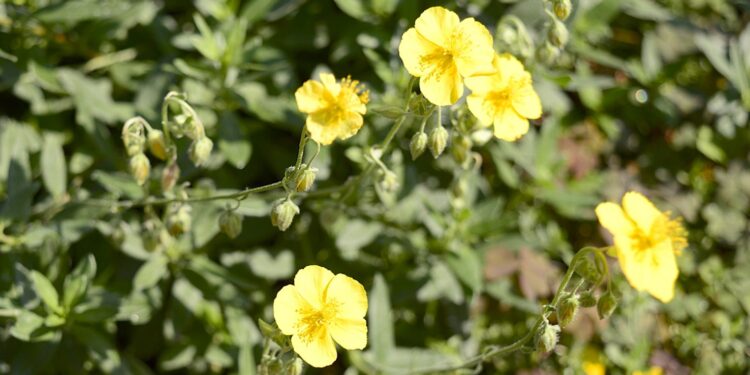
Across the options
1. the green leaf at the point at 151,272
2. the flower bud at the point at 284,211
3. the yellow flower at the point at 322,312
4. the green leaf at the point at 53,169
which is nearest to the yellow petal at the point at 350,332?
the yellow flower at the point at 322,312

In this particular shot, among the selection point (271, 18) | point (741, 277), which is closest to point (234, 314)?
point (271, 18)

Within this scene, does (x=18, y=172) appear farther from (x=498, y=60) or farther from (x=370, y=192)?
(x=498, y=60)

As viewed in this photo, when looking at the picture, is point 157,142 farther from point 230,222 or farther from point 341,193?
point 341,193

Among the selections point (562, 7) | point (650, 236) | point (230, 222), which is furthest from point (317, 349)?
point (562, 7)

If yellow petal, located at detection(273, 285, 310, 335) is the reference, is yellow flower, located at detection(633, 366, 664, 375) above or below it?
below

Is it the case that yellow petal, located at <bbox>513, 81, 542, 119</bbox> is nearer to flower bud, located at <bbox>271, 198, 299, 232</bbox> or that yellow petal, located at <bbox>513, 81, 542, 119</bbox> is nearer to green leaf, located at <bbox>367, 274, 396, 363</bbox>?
flower bud, located at <bbox>271, 198, 299, 232</bbox>

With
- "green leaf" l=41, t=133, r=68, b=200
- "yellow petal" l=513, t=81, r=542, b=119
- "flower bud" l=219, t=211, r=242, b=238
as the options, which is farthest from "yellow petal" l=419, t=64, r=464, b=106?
"green leaf" l=41, t=133, r=68, b=200

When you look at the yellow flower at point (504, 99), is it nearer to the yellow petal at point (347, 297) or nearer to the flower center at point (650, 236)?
the flower center at point (650, 236)
